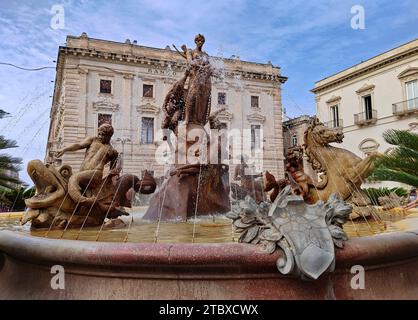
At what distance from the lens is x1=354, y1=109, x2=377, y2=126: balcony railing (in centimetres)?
2912

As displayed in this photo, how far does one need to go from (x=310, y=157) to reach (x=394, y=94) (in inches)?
1044

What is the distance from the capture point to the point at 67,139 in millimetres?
25812

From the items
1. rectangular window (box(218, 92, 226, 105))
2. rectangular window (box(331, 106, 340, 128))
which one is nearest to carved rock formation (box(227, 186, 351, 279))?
rectangular window (box(218, 92, 226, 105))

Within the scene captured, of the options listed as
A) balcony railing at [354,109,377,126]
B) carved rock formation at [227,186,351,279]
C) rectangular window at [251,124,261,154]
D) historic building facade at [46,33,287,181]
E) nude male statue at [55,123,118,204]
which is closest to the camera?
carved rock formation at [227,186,351,279]

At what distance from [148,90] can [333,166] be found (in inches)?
997

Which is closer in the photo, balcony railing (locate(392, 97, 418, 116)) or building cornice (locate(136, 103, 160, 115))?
balcony railing (locate(392, 97, 418, 116))

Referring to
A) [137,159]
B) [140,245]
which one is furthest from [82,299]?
[137,159]

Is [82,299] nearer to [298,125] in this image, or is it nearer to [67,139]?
[67,139]

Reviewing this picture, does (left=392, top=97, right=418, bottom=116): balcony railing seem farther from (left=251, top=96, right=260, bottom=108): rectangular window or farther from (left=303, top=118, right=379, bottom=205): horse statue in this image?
(left=303, top=118, right=379, bottom=205): horse statue

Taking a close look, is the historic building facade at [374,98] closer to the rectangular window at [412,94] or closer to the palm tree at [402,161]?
the rectangular window at [412,94]

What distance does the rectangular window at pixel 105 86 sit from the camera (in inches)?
1093

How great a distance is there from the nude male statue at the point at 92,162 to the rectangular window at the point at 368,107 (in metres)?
29.5

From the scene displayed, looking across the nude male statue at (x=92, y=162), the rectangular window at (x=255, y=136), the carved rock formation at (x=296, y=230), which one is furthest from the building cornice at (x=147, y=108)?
the carved rock formation at (x=296, y=230)

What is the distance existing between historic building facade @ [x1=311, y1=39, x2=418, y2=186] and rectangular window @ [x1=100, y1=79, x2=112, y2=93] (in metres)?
18.9
